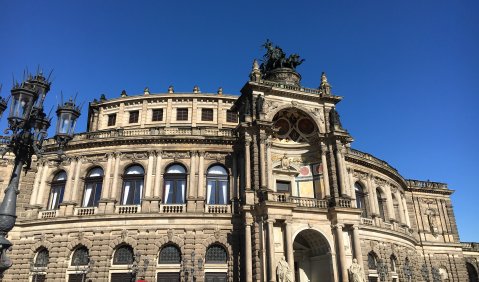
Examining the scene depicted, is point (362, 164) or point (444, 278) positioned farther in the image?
point (444, 278)

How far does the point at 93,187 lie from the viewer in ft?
102

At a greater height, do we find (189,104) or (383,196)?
(189,104)

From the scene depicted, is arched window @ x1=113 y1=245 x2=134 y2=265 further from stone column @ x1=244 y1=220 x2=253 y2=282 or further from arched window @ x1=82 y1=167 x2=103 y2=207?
stone column @ x1=244 y1=220 x2=253 y2=282

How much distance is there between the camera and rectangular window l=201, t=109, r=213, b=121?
134ft

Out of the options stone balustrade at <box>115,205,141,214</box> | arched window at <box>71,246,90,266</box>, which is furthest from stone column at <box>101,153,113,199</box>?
arched window at <box>71,246,90,266</box>

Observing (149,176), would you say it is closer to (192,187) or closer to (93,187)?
(192,187)

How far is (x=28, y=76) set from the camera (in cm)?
1322

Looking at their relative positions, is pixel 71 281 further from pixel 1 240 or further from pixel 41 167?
pixel 1 240

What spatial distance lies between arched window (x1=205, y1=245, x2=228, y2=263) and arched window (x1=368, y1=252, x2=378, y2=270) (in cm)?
1346

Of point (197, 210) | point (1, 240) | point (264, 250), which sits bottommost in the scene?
point (1, 240)

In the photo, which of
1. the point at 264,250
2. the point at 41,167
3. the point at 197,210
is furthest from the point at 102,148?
the point at 264,250

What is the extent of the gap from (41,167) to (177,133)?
482 inches

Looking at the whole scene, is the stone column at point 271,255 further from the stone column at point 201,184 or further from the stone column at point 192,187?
the stone column at point 192,187

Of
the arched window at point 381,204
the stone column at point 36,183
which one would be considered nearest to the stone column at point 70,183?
the stone column at point 36,183
